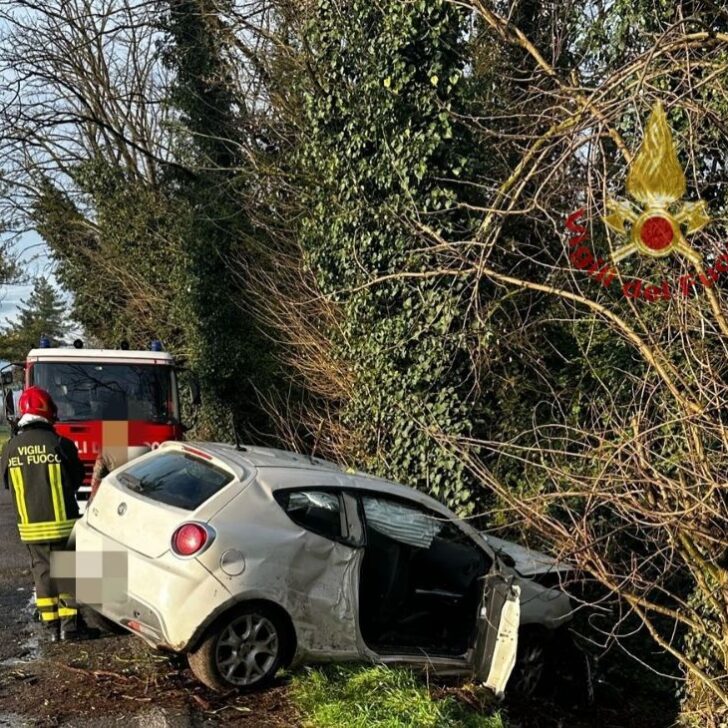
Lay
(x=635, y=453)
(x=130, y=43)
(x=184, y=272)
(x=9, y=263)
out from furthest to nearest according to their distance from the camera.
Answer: (x=9, y=263)
(x=130, y=43)
(x=184, y=272)
(x=635, y=453)

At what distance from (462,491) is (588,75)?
485 cm

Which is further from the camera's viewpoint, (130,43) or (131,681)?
(130,43)

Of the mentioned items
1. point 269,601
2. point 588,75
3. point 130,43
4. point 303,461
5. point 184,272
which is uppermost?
point 130,43

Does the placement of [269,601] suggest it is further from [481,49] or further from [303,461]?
[481,49]

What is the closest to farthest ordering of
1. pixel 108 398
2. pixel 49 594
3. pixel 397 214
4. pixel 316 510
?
pixel 316 510
pixel 49 594
pixel 397 214
pixel 108 398

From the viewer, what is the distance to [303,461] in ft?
20.5

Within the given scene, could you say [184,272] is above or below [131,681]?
above

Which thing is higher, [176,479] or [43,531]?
[176,479]

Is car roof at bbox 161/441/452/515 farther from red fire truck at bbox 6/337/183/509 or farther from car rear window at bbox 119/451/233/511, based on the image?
red fire truck at bbox 6/337/183/509

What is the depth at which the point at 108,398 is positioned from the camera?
10484 mm

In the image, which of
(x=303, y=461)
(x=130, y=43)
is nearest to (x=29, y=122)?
(x=130, y=43)

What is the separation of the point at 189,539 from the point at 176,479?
0.67m

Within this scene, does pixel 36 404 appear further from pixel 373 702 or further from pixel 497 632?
pixel 497 632

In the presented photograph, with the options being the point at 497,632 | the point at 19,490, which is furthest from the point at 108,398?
the point at 497,632
